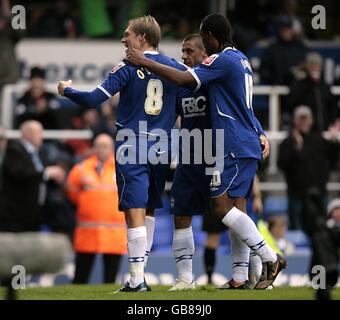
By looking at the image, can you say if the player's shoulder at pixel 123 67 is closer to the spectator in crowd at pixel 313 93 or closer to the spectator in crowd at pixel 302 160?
the spectator in crowd at pixel 302 160

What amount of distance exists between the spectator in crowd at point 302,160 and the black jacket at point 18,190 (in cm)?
360

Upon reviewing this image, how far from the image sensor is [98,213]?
1555 centimetres

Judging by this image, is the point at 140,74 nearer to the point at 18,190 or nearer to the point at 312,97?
the point at 18,190

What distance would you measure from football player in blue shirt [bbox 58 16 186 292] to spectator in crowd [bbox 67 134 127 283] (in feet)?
15.2

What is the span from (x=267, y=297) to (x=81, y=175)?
6.28m

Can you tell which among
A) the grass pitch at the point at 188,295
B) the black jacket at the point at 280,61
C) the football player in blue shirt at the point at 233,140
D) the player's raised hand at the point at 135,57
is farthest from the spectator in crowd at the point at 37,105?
the player's raised hand at the point at 135,57

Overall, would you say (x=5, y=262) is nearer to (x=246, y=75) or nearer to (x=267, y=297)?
(x=267, y=297)

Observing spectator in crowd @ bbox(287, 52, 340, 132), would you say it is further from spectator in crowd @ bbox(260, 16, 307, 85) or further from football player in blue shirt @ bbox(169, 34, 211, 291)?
football player in blue shirt @ bbox(169, 34, 211, 291)

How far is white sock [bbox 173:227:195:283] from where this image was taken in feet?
36.4

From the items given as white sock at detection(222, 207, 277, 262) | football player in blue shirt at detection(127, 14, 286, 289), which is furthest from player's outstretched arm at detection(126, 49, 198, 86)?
white sock at detection(222, 207, 277, 262)

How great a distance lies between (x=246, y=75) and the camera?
10.6 metres

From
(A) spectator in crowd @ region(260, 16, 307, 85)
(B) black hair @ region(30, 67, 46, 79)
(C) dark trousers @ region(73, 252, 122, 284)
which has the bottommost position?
(C) dark trousers @ region(73, 252, 122, 284)

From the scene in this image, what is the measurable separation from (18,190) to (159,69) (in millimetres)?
5999

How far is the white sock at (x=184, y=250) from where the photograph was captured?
36.4 feet
